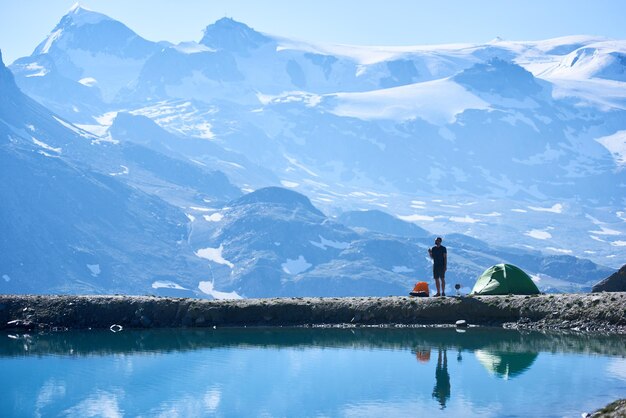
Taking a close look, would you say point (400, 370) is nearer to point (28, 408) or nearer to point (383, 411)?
point (383, 411)

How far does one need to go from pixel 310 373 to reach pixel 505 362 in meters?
6.40

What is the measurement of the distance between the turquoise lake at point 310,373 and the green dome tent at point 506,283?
5672 millimetres

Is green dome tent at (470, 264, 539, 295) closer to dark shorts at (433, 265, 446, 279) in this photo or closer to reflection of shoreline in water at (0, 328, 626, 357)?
dark shorts at (433, 265, 446, 279)

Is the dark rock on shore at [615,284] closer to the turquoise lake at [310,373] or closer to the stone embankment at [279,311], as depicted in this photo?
the stone embankment at [279,311]

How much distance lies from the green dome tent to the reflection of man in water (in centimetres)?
1038

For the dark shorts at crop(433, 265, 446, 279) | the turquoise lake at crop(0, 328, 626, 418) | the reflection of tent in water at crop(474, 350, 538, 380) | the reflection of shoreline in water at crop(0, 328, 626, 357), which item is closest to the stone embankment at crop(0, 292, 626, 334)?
the dark shorts at crop(433, 265, 446, 279)

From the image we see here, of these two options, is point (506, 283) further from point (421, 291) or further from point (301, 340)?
point (301, 340)

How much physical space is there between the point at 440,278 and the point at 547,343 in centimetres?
822

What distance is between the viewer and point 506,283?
45.4 meters

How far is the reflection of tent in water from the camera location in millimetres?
31672

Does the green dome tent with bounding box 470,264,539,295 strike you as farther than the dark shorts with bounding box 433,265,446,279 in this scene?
Yes

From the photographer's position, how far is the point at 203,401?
28.7m

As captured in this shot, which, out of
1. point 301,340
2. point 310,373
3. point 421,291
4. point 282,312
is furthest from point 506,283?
point 310,373

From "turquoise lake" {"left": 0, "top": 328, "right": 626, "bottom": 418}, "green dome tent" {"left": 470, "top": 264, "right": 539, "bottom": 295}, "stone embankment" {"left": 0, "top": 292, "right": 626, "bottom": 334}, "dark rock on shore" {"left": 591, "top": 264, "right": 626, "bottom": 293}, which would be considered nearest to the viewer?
"turquoise lake" {"left": 0, "top": 328, "right": 626, "bottom": 418}
